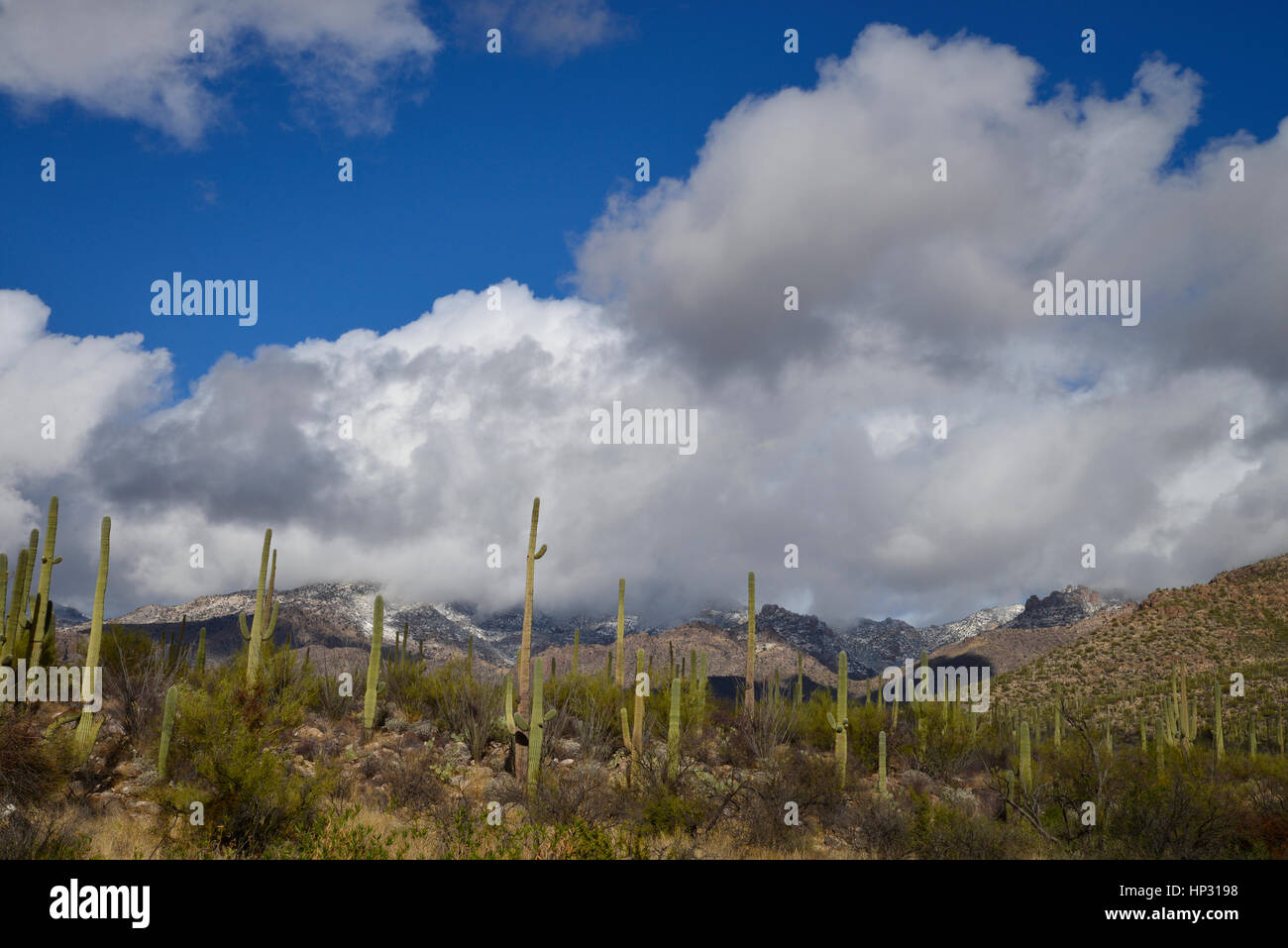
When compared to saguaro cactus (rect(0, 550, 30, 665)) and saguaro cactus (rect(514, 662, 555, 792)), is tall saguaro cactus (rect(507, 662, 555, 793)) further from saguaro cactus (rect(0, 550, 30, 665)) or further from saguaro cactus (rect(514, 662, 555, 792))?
saguaro cactus (rect(0, 550, 30, 665))

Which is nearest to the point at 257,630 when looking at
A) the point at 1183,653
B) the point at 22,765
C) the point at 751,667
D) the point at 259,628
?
the point at 259,628

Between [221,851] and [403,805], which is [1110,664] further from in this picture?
[221,851]

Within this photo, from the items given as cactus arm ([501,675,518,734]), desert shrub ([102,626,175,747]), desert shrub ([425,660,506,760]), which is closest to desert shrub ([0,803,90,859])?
desert shrub ([102,626,175,747])

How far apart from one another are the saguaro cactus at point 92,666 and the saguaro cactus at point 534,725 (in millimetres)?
8362

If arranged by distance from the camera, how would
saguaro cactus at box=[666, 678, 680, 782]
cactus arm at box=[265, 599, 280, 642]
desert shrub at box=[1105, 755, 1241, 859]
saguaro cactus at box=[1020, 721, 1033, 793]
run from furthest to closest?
cactus arm at box=[265, 599, 280, 642] → saguaro cactus at box=[1020, 721, 1033, 793] → saguaro cactus at box=[666, 678, 680, 782] → desert shrub at box=[1105, 755, 1241, 859]

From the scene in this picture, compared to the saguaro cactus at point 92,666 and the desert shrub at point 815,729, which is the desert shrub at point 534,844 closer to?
the saguaro cactus at point 92,666

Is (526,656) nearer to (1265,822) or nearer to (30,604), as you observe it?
(30,604)

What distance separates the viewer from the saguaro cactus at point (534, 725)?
17922 millimetres

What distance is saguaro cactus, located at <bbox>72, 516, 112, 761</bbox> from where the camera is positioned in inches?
644

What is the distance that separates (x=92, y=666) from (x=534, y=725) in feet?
30.4

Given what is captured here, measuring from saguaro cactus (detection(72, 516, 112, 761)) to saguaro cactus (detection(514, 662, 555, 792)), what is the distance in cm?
836

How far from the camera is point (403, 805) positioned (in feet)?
51.4

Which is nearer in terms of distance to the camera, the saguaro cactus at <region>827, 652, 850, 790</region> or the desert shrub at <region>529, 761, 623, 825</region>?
the desert shrub at <region>529, 761, 623, 825</region>
